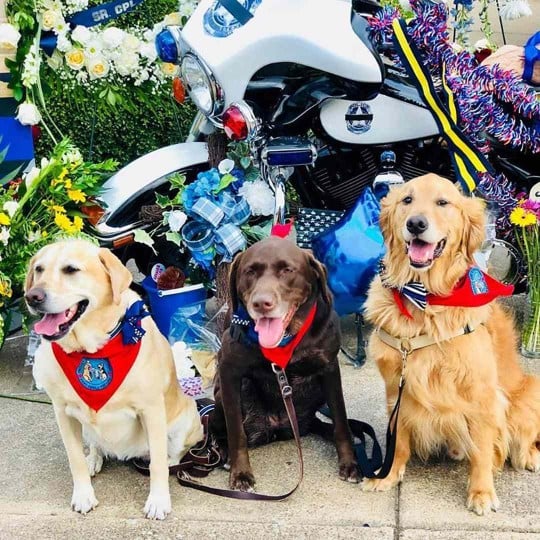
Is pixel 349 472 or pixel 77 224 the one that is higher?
pixel 77 224

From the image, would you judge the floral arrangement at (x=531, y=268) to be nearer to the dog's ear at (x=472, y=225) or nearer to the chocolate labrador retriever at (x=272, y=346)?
the dog's ear at (x=472, y=225)

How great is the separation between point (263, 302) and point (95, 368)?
65cm

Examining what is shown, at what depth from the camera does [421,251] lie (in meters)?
2.89

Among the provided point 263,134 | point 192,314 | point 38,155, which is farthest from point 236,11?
point 38,155

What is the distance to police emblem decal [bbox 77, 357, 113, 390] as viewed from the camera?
9.78ft

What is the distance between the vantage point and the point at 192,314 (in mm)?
4430

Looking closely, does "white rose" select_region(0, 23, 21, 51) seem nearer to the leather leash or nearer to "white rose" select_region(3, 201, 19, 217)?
"white rose" select_region(3, 201, 19, 217)

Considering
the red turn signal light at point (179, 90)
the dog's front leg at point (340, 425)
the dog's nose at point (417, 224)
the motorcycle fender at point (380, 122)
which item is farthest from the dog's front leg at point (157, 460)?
the red turn signal light at point (179, 90)

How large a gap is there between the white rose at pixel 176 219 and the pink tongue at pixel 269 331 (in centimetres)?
133

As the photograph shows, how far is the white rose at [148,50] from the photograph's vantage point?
4.87 meters

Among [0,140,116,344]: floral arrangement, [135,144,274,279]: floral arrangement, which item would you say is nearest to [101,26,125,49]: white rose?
[0,140,116,344]: floral arrangement

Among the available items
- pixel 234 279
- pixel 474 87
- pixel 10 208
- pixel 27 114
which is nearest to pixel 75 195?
pixel 10 208

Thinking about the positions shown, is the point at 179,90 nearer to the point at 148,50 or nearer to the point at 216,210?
the point at 148,50

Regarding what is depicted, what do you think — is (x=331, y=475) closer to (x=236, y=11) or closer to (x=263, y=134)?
(x=263, y=134)
